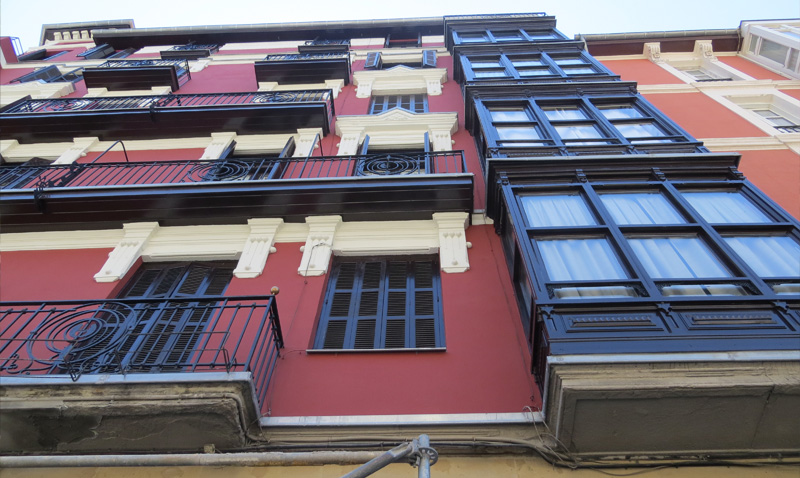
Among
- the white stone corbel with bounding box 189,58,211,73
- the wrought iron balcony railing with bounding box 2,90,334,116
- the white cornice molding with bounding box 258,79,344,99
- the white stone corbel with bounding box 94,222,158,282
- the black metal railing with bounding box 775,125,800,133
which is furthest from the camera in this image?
the white stone corbel with bounding box 189,58,211,73

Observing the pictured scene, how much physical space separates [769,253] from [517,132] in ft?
15.5

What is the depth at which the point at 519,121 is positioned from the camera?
10031 millimetres

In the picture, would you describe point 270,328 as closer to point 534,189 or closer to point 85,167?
point 534,189

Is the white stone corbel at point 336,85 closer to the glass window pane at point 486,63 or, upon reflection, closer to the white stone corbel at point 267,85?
the white stone corbel at point 267,85

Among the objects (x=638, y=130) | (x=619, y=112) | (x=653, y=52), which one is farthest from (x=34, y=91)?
(x=653, y=52)

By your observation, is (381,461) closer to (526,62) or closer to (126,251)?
(126,251)

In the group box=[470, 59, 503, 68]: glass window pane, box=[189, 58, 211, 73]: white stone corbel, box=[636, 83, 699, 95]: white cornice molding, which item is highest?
box=[470, 59, 503, 68]: glass window pane

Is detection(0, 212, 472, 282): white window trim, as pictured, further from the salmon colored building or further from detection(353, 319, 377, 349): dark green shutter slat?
detection(353, 319, 377, 349): dark green shutter slat

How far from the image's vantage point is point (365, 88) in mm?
15078

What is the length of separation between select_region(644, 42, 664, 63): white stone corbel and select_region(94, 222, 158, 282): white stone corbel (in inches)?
624

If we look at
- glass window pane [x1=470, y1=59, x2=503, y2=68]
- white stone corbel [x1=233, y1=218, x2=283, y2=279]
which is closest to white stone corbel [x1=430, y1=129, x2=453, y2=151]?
glass window pane [x1=470, y1=59, x2=503, y2=68]

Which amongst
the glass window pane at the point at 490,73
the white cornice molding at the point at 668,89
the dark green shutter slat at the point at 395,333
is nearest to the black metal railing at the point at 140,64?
the glass window pane at the point at 490,73

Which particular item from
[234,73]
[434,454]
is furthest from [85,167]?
[434,454]

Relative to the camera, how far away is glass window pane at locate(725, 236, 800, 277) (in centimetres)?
565
